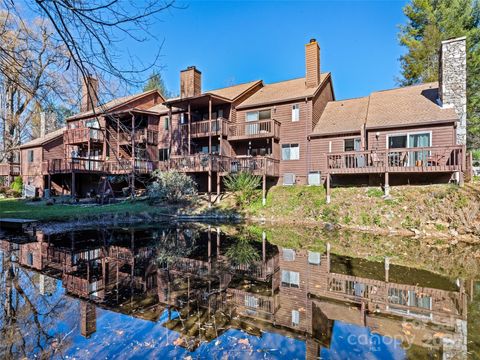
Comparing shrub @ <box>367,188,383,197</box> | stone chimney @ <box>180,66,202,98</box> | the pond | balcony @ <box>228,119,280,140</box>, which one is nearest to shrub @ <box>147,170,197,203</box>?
balcony @ <box>228,119,280,140</box>

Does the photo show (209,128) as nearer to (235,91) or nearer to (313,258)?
(235,91)

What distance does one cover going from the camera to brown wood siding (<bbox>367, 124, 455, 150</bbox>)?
1534 centimetres

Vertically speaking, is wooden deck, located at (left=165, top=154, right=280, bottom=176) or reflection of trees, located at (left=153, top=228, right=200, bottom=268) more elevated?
wooden deck, located at (left=165, top=154, right=280, bottom=176)

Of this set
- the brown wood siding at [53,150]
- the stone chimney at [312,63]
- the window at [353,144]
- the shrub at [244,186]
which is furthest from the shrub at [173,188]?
the brown wood siding at [53,150]

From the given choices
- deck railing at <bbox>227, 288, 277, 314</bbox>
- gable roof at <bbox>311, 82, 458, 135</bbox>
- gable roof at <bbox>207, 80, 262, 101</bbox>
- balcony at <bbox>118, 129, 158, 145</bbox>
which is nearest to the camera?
deck railing at <bbox>227, 288, 277, 314</bbox>

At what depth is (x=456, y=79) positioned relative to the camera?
51.9 ft

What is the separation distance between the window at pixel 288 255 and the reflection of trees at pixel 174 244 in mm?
2815

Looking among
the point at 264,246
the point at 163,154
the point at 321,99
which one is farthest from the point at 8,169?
the point at 264,246

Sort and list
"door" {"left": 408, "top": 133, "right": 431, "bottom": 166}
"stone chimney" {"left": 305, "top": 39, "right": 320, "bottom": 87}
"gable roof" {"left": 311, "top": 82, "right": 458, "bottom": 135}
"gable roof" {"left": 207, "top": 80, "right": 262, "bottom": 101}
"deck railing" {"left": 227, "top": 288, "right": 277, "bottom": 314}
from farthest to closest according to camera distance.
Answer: "gable roof" {"left": 207, "top": 80, "right": 262, "bottom": 101} → "stone chimney" {"left": 305, "top": 39, "right": 320, "bottom": 87} → "gable roof" {"left": 311, "top": 82, "right": 458, "bottom": 135} → "door" {"left": 408, "top": 133, "right": 431, "bottom": 166} → "deck railing" {"left": 227, "top": 288, "right": 277, "bottom": 314}

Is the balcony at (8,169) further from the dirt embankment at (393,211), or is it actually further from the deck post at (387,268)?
the deck post at (387,268)

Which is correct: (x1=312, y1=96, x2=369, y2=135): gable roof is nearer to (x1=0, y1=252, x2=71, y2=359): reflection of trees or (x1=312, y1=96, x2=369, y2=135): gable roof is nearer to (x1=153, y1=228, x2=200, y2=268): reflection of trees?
(x1=153, y1=228, x2=200, y2=268): reflection of trees

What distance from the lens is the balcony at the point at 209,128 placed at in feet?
68.0

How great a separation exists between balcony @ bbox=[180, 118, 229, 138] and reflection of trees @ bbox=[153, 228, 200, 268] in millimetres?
9711

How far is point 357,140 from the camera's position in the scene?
18078 mm
